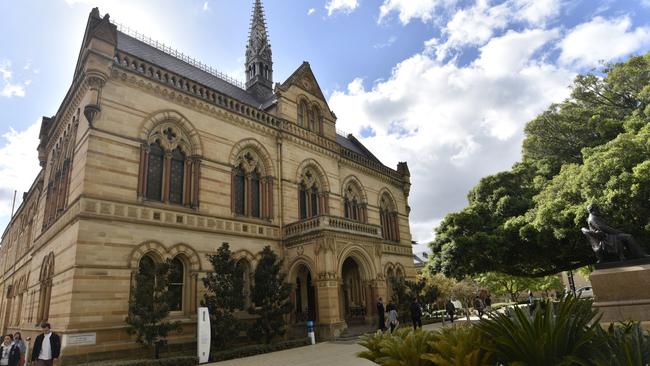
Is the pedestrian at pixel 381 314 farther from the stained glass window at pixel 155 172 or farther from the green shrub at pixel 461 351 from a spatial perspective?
the green shrub at pixel 461 351

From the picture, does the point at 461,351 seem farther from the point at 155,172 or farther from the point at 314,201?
the point at 314,201

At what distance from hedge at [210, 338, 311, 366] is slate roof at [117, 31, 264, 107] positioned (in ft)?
40.4

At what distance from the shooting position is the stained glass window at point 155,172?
16359 mm

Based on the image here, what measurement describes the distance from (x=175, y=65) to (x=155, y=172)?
8385 mm

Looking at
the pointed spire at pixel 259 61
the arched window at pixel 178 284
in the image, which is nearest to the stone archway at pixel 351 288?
the arched window at pixel 178 284

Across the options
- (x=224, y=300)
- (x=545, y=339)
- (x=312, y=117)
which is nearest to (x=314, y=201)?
(x=312, y=117)

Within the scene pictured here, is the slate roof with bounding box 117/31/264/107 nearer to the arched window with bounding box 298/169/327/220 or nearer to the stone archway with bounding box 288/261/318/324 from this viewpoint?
the arched window with bounding box 298/169/327/220

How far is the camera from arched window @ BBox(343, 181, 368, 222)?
2661 centimetres

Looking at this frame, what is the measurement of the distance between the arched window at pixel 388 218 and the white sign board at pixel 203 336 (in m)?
17.6

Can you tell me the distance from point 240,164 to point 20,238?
21845mm

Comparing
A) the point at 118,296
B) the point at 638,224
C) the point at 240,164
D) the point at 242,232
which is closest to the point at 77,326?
the point at 118,296

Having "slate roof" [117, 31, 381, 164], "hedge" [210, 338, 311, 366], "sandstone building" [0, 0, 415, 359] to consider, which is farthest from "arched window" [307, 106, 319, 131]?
"hedge" [210, 338, 311, 366]

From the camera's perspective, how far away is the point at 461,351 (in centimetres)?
500

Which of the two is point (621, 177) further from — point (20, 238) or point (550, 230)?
point (20, 238)
